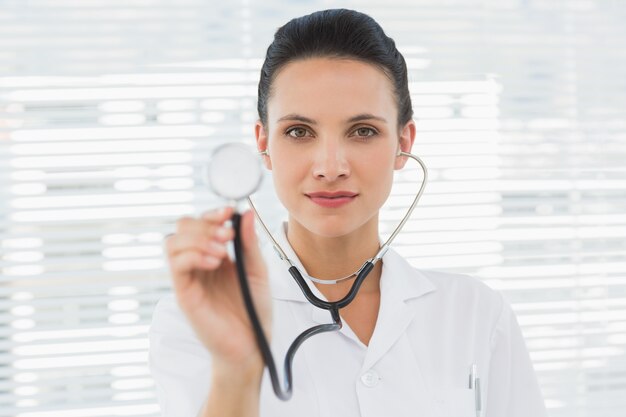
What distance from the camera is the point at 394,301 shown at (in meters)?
1.23

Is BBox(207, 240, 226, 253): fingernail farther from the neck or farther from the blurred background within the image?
the blurred background

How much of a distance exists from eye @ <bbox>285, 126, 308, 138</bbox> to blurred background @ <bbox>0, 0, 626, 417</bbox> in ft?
2.28

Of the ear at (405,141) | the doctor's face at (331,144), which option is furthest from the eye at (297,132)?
the ear at (405,141)

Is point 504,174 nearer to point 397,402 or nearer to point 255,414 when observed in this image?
point 397,402

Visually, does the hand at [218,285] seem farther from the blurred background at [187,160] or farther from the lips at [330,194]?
the blurred background at [187,160]

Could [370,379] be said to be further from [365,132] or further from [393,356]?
[365,132]

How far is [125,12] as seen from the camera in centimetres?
177

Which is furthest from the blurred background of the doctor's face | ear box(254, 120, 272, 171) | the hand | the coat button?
the hand

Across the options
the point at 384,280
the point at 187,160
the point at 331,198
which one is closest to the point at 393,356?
the point at 384,280

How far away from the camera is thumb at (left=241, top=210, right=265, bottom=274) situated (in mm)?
658

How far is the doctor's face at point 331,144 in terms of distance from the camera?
1094 mm

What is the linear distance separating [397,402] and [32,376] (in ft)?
3.48

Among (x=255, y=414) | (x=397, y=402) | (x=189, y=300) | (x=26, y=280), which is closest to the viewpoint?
(x=189, y=300)

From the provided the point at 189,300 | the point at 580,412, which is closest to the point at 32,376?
the point at 189,300
